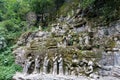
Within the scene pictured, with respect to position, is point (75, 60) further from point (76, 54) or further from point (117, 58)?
point (117, 58)

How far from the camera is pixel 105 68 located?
6.76m

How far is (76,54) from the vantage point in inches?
295

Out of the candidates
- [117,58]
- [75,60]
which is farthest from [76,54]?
[117,58]

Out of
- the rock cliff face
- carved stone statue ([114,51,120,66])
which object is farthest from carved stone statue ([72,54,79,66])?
carved stone statue ([114,51,120,66])

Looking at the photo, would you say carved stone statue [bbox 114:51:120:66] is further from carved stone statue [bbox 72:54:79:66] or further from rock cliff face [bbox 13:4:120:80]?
carved stone statue [bbox 72:54:79:66]

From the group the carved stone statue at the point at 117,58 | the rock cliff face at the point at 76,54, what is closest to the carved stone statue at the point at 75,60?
the rock cliff face at the point at 76,54

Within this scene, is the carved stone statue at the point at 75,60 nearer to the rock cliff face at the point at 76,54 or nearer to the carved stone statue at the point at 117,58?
the rock cliff face at the point at 76,54

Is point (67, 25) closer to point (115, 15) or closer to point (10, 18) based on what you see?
point (115, 15)

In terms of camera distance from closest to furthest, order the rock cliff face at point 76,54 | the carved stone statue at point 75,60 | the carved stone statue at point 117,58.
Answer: the carved stone statue at point 117,58, the rock cliff face at point 76,54, the carved stone statue at point 75,60

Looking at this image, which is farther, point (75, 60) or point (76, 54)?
point (76, 54)

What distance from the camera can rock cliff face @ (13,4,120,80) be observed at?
6839 mm

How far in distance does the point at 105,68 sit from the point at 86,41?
5.65 ft

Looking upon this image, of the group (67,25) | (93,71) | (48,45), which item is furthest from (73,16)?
(93,71)

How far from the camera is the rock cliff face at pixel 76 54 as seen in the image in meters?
6.84
